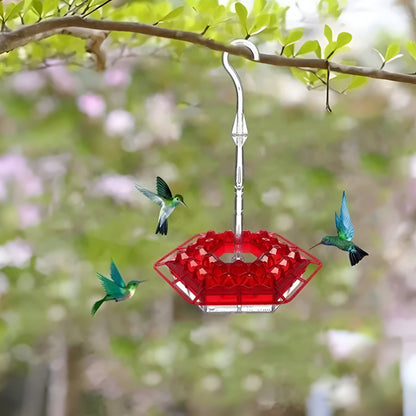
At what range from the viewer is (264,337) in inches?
95.5

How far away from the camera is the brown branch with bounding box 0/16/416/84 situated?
3.49ft

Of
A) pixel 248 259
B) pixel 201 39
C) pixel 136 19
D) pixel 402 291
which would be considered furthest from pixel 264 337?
pixel 201 39

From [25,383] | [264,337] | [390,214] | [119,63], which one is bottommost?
[25,383]

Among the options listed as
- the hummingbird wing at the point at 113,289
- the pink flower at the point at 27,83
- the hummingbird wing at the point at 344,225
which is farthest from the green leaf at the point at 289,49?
the pink flower at the point at 27,83

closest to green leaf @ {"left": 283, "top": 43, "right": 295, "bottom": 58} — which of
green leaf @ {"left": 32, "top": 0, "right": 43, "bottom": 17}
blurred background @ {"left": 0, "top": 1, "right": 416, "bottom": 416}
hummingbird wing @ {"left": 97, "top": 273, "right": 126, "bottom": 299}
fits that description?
green leaf @ {"left": 32, "top": 0, "right": 43, "bottom": 17}

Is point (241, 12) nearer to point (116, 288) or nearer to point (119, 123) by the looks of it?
point (116, 288)

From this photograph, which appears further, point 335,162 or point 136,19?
point 335,162

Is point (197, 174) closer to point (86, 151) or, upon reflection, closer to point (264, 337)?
point (86, 151)

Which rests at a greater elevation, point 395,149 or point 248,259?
point 395,149

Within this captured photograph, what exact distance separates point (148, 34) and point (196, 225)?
129cm

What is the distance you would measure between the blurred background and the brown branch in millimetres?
1224

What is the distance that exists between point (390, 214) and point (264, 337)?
63cm

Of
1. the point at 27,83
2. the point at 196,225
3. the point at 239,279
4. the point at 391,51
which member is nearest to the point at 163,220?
the point at 239,279

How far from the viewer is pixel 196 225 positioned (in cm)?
235
